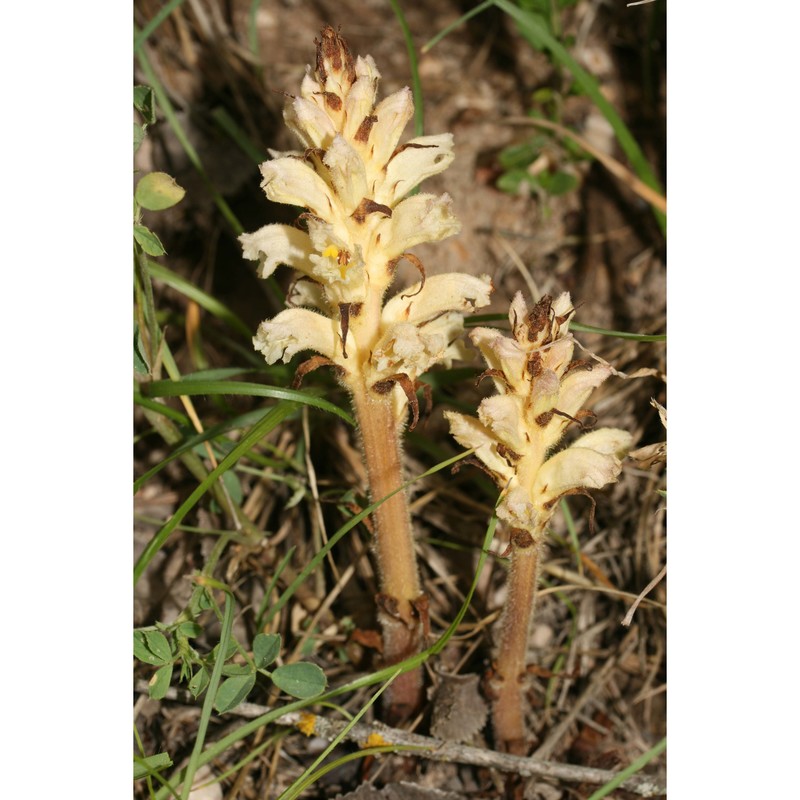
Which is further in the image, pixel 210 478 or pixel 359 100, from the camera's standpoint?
pixel 210 478

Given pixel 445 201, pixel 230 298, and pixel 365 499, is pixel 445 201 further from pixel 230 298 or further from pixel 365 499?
pixel 230 298

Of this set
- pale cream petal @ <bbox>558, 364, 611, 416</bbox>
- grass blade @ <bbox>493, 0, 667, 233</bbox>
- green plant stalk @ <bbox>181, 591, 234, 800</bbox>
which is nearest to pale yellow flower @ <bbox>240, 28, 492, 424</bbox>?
pale cream petal @ <bbox>558, 364, 611, 416</bbox>

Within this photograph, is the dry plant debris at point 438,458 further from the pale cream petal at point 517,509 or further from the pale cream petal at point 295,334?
the pale cream petal at point 295,334

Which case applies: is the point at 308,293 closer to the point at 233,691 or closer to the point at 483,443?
the point at 483,443

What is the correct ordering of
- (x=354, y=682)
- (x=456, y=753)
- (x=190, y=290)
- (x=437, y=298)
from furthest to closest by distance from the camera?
(x=190, y=290), (x=456, y=753), (x=354, y=682), (x=437, y=298)

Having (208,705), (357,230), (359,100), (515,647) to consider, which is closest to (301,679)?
(208,705)

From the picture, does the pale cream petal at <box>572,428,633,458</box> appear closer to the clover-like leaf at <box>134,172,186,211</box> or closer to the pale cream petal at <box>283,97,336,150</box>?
the pale cream petal at <box>283,97,336,150</box>

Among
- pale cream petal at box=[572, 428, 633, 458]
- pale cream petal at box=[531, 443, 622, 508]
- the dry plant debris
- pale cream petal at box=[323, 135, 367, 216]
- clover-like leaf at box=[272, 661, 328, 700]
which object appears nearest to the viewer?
pale cream petal at box=[323, 135, 367, 216]
